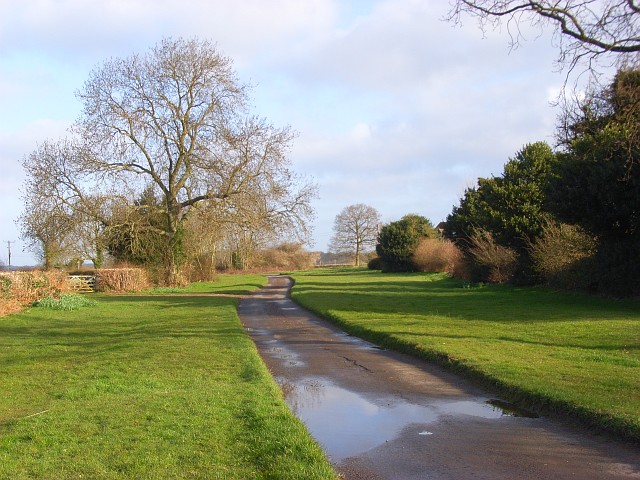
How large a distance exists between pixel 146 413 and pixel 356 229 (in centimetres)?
9225

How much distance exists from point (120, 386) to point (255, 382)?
215cm

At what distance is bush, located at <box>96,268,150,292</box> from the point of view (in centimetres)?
3719

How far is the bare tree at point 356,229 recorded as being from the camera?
320 ft

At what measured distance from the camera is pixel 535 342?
1295 centimetres

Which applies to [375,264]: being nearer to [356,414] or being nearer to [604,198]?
[604,198]

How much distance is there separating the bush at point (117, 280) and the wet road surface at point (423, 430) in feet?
91.9

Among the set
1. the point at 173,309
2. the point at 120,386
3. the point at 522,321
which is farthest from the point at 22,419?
the point at 173,309

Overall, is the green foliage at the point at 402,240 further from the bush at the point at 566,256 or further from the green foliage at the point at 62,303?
the green foliage at the point at 62,303

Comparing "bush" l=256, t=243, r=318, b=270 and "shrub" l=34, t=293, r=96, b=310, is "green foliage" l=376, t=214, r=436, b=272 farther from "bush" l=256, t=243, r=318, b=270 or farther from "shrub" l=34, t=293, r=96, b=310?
"shrub" l=34, t=293, r=96, b=310

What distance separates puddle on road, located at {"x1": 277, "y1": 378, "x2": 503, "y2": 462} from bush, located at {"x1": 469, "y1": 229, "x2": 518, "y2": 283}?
25.6 m

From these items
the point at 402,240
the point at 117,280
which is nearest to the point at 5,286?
the point at 117,280

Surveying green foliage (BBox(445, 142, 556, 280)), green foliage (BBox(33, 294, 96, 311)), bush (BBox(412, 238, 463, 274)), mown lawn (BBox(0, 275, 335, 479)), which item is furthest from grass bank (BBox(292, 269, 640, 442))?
bush (BBox(412, 238, 463, 274))

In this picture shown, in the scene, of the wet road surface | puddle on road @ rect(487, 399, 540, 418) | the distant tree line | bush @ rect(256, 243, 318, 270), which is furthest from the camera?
bush @ rect(256, 243, 318, 270)

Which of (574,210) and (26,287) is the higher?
(574,210)
